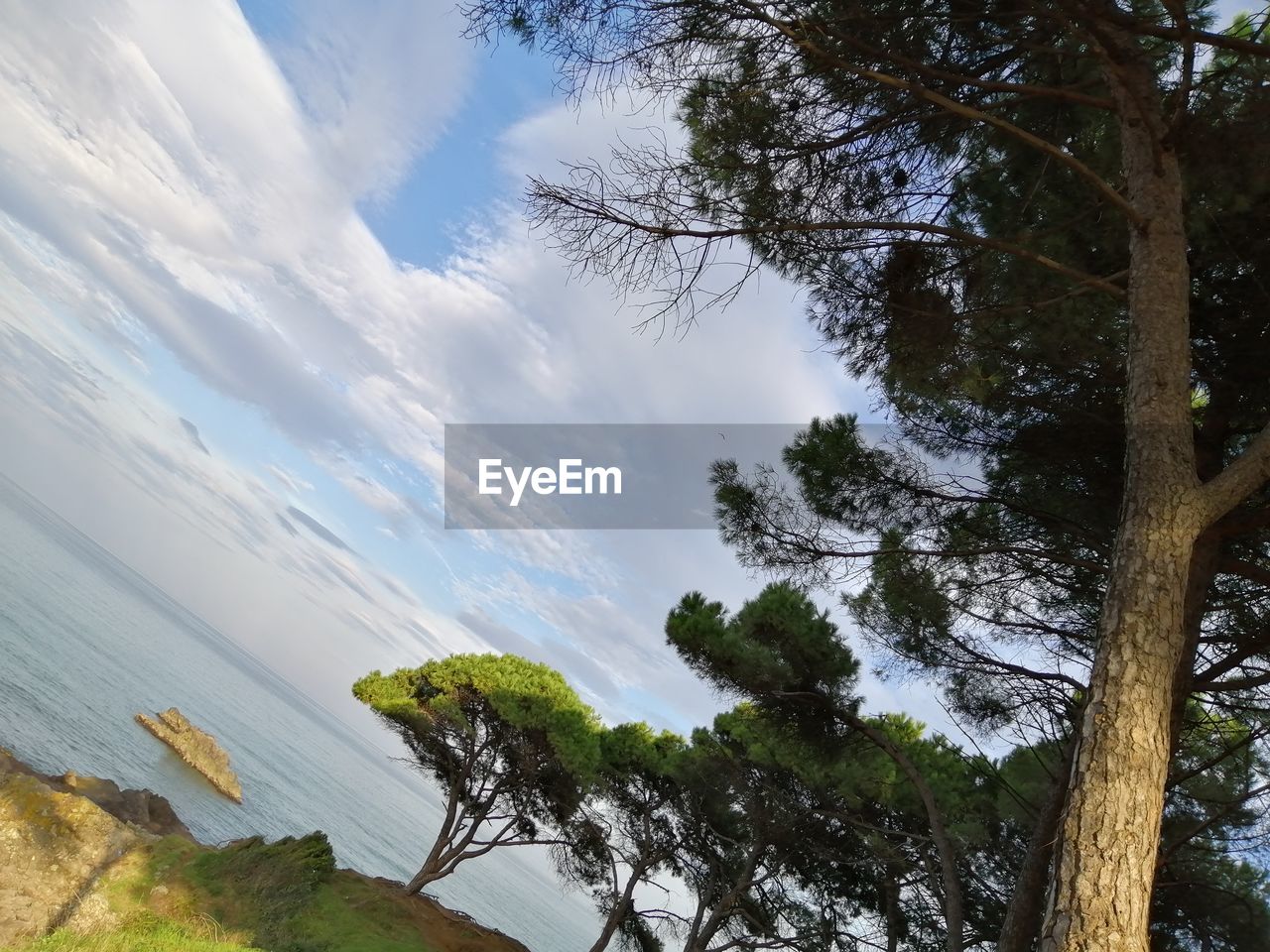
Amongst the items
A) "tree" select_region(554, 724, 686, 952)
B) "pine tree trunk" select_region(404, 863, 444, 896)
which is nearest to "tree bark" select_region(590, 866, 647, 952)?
"tree" select_region(554, 724, 686, 952)

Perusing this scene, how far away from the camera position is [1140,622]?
7.93 ft

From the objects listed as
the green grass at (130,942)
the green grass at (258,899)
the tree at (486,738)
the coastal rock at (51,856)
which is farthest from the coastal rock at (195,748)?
the green grass at (130,942)

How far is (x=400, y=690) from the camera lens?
14164 mm

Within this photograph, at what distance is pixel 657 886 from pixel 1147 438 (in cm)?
1199

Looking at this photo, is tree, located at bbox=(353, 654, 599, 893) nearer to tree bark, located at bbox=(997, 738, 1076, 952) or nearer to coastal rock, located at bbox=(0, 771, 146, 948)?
coastal rock, located at bbox=(0, 771, 146, 948)

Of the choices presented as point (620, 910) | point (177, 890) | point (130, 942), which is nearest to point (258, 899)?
point (177, 890)

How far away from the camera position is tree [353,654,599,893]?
1279 cm

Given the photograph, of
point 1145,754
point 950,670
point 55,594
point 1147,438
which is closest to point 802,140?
point 1147,438

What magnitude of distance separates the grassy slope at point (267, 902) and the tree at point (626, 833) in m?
2.08

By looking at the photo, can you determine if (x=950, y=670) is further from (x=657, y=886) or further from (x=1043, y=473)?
(x=657, y=886)

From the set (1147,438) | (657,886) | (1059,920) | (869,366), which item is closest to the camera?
(1059,920)

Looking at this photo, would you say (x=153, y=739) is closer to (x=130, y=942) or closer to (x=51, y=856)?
(x=51, y=856)

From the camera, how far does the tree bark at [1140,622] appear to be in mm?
2133

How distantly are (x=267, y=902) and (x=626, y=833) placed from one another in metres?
5.41
